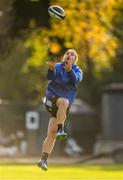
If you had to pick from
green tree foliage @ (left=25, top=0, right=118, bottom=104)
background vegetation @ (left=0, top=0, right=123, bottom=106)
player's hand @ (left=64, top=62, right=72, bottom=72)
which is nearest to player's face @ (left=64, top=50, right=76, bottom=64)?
player's hand @ (left=64, top=62, right=72, bottom=72)

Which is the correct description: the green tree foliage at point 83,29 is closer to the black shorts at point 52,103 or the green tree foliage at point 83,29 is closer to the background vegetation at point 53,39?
the background vegetation at point 53,39

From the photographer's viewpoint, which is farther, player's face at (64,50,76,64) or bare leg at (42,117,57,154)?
bare leg at (42,117,57,154)

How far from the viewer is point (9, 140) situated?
38125mm

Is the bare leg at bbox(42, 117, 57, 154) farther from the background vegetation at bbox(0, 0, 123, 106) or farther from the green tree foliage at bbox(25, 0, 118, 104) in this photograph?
the green tree foliage at bbox(25, 0, 118, 104)

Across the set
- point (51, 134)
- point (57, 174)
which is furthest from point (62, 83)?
point (57, 174)

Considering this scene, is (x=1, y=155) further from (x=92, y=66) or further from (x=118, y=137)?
(x=92, y=66)

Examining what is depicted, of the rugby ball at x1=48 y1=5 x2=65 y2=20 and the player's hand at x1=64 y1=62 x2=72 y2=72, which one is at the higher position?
the rugby ball at x1=48 y1=5 x2=65 y2=20

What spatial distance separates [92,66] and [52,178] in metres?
32.2

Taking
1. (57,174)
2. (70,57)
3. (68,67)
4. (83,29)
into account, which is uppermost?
(70,57)

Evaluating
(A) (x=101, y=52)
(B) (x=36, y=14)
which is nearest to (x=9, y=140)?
(A) (x=101, y=52)

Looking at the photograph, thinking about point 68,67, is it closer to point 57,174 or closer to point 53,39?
point 57,174

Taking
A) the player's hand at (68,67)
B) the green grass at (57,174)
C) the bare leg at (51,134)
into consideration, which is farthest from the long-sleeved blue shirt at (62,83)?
the green grass at (57,174)

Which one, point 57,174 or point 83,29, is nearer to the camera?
point 57,174

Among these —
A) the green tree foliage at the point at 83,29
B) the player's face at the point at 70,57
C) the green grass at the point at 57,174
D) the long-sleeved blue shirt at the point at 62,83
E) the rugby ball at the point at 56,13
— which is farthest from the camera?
the green tree foliage at the point at 83,29
